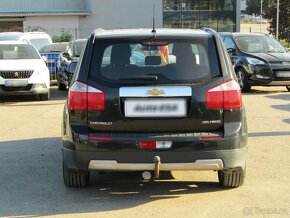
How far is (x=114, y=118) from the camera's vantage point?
5.05 m

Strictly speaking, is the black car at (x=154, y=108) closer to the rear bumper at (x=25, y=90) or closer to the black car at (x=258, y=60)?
the rear bumper at (x=25, y=90)

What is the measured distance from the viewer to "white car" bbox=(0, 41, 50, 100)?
43.6 ft

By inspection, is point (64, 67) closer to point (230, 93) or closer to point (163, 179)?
point (163, 179)

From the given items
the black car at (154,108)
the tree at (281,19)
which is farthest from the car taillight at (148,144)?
the tree at (281,19)

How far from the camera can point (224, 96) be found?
511 centimetres

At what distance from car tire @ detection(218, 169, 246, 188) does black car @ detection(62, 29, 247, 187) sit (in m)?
0.32

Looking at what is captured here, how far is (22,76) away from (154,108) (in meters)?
8.99

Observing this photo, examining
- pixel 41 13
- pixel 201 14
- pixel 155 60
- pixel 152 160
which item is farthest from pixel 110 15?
pixel 152 160

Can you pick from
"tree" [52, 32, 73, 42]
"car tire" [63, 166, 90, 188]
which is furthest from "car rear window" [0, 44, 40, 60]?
"tree" [52, 32, 73, 42]

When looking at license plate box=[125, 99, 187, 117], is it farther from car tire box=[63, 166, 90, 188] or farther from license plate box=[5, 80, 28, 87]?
license plate box=[5, 80, 28, 87]

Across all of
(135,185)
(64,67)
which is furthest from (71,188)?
(64,67)

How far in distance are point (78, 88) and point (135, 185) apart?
4.67ft

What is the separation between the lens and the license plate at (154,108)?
16.5 ft

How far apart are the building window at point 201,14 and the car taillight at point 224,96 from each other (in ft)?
130
